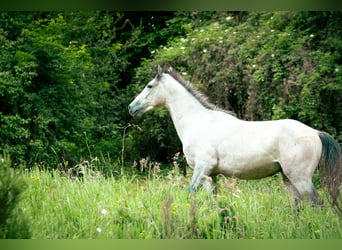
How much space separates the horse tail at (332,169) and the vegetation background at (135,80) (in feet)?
6.14

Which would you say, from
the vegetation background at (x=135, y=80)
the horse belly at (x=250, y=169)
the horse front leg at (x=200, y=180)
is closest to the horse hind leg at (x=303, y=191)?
the horse belly at (x=250, y=169)

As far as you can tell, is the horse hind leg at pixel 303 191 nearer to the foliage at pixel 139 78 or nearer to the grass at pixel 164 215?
the grass at pixel 164 215

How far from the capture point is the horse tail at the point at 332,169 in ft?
11.8

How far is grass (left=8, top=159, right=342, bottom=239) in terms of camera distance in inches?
141

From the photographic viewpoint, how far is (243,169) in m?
4.42

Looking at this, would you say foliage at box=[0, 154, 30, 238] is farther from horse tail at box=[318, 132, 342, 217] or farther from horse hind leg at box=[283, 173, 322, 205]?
→ horse hind leg at box=[283, 173, 322, 205]

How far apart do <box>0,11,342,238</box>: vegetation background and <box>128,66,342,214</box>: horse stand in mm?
1078

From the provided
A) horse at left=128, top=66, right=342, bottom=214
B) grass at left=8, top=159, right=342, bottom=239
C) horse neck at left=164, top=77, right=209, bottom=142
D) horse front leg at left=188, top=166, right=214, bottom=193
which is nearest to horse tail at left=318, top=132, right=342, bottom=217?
horse at left=128, top=66, right=342, bottom=214

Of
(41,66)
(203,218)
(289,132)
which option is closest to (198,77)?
(41,66)

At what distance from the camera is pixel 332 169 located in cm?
401

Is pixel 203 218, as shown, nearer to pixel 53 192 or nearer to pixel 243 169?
pixel 243 169

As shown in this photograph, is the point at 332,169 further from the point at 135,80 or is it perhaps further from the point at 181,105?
the point at 135,80

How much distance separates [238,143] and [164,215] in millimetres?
1099

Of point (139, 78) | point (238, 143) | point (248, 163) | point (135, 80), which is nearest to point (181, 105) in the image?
point (238, 143)
